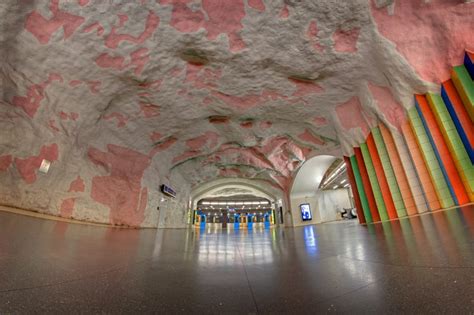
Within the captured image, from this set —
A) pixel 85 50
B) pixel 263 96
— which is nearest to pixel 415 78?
pixel 263 96

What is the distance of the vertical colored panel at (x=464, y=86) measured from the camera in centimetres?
415

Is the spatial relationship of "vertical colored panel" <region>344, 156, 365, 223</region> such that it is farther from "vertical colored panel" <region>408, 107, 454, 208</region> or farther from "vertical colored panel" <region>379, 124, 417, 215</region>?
"vertical colored panel" <region>408, 107, 454, 208</region>

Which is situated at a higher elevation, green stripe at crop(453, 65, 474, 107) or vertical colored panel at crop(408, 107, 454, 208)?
green stripe at crop(453, 65, 474, 107)

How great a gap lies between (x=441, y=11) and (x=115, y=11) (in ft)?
21.2

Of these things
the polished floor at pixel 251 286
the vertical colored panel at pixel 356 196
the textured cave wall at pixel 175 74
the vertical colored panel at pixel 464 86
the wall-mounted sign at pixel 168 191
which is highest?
the textured cave wall at pixel 175 74

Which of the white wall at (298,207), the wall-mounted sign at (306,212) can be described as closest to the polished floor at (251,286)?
the white wall at (298,207)

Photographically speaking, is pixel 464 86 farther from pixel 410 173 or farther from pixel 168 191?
pixel 168 191

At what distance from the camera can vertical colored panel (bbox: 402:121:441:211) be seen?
4988 mm

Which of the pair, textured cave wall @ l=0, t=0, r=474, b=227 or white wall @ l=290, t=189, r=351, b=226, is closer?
textured cave wall @ l=0, t=0, r=474, b=227

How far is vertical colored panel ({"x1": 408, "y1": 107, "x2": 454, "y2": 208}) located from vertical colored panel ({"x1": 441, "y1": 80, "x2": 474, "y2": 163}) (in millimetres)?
633

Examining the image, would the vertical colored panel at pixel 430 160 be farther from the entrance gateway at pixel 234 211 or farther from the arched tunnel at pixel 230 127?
the entrance gateway at pixel 234 211

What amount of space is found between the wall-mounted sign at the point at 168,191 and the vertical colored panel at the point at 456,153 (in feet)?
33.1

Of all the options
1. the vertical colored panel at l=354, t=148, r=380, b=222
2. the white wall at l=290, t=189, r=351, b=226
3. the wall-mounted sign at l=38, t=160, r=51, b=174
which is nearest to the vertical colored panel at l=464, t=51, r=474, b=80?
the vertical colored panel at l=354, t=148, r=380, b=222

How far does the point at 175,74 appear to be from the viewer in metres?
5.91
